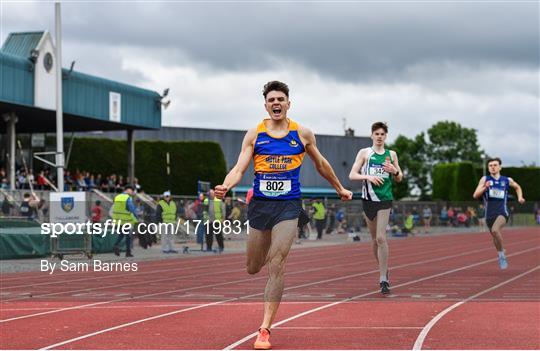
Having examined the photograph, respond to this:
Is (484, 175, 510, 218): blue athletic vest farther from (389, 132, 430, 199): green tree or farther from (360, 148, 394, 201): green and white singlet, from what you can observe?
(389, 132, 430, 199): green tree

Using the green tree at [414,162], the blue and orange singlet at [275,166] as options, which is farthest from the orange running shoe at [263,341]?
the green tree at [414,162]

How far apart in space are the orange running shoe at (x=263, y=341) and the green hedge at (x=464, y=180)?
75.9 m

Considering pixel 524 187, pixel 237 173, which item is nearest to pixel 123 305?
pixel 237 173

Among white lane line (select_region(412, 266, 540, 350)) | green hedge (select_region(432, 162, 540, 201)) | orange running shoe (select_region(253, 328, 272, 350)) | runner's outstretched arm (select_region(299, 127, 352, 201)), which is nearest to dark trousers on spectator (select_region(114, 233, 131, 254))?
white lane line (select_region(412, 266, 540, 350))

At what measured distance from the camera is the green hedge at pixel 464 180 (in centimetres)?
8381

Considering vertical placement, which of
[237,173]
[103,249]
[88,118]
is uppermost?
[88,118]

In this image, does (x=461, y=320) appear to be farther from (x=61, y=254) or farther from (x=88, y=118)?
(x=88, y=118)

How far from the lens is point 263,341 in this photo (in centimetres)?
805

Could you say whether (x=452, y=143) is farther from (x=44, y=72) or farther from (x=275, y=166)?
(x=275, y=166)

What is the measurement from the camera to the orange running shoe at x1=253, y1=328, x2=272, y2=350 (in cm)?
800

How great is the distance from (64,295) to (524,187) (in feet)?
272

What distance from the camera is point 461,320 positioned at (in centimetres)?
1005

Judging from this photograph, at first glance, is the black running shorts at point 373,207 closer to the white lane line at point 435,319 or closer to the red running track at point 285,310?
the red running track at point 285,310

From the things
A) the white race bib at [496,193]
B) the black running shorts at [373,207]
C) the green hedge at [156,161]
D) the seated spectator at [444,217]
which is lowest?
the seated spectator at [444,217]
